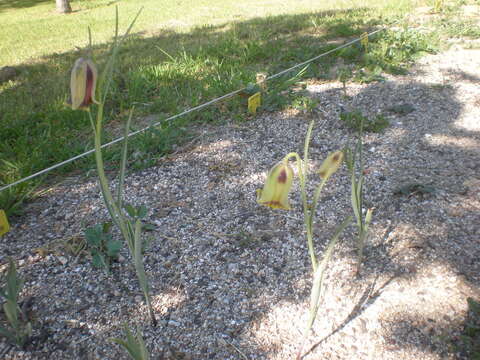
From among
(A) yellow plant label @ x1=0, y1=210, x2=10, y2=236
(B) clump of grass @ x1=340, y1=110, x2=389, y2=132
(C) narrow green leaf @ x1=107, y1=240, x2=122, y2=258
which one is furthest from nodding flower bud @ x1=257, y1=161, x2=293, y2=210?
(B) clump of grass @ x1=340, y1=110, x2=389, y2=132

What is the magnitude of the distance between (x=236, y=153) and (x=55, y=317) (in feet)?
→ 4.00

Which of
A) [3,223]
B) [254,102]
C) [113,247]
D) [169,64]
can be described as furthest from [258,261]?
[169,64]

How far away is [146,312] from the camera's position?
1291mm

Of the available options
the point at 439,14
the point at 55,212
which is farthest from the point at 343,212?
the point at 439,14

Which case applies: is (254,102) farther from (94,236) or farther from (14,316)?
(14,316)

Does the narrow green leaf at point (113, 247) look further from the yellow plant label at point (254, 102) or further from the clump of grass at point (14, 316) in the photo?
the yellow plant label at point (254, 102)

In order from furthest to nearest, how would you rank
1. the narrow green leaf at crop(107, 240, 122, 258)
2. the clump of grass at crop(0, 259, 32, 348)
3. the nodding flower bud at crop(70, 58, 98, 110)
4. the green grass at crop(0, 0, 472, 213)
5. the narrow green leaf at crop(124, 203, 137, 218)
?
the green grass at crop(0, 0, 472, 213) < the narrow green leaf at crop(124, 203, 137, 218) < the narrow green leaf at crop(107, 240, 122, 258) < the clump of grass at crop(0, 259, 32, 348) < the nodding flower bud at crop(70, 58, 98, 110)

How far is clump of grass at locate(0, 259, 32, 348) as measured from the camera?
1.11m

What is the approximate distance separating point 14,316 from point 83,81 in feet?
2.36

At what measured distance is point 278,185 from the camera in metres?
0.91

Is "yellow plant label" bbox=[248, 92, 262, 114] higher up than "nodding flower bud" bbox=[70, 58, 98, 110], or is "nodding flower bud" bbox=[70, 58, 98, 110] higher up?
"nodding flower bud" bbox=[70, 58, 98, 110]

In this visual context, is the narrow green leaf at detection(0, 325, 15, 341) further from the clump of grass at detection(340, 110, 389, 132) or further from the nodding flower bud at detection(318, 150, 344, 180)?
the clump of grass at detection(340, 110, 389, 132)

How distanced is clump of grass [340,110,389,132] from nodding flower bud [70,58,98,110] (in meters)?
1.73

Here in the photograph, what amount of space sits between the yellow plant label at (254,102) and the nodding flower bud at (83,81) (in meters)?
1.60
